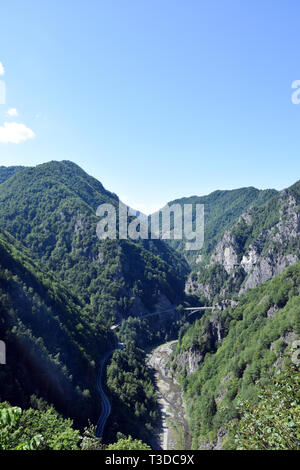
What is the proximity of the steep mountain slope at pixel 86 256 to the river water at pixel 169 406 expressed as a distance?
33172 millimetres

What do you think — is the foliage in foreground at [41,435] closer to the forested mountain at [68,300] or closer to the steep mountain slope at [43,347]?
the steep mountain slope at [43,347]

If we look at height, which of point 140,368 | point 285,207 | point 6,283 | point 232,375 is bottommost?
point 140,368

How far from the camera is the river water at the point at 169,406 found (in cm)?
6023

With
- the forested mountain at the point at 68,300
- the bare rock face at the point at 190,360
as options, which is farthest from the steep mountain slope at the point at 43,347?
the bare rock face at the point at 190,360

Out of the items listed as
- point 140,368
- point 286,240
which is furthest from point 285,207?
point 140,368

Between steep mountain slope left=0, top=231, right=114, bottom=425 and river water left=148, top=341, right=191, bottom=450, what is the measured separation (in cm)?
1698

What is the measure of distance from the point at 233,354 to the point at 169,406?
23.2 m

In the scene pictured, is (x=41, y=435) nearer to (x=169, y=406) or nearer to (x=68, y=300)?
(x=169, y=406)

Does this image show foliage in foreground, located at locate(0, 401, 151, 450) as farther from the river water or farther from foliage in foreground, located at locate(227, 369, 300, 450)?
the river water

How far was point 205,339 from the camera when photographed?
8625cm

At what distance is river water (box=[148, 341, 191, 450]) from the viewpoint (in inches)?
2371
